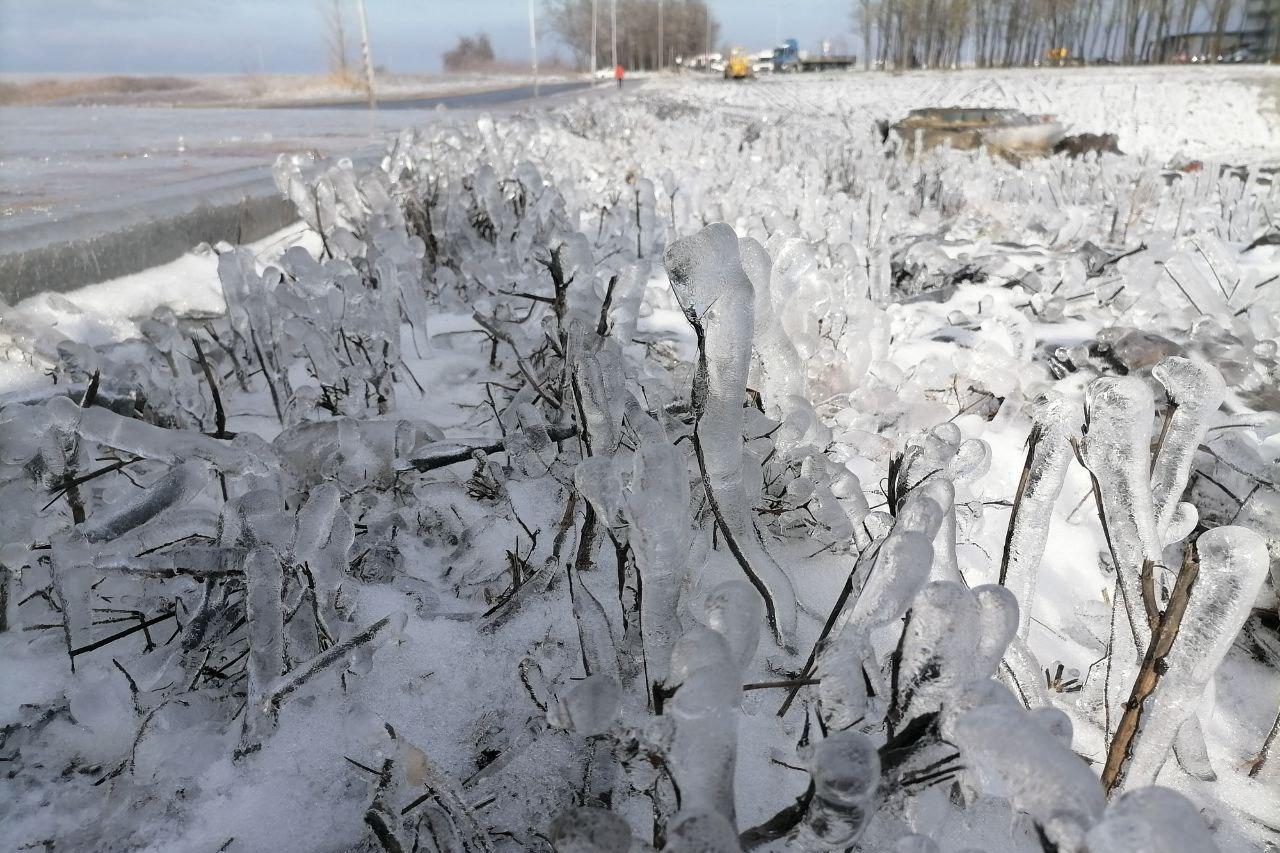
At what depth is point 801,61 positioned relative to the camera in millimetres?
53281

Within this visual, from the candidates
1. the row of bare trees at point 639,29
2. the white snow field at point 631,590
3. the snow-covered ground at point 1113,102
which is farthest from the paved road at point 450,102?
the row of bare trees at point 639,29

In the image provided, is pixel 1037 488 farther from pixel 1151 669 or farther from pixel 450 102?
pixel 450 102

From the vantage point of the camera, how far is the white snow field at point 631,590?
2.14 feet

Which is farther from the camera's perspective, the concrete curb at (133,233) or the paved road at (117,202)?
the paved road at (117,202)

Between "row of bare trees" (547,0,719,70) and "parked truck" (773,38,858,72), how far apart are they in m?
14.5

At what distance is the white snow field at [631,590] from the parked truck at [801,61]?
54.9 metres

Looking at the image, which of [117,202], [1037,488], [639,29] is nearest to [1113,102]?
[117,202]

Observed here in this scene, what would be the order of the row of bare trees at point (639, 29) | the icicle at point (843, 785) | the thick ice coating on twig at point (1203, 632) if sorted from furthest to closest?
the row of bare trees at point (639, 29)
the thick ice coating on twig at point (1203, 632)
the icicle at point (843, 785)

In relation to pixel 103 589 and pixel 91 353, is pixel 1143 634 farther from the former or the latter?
pixel 91 353

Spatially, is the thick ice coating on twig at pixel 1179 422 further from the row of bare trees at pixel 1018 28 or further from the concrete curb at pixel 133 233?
the row of bare trees at pixel 1018 28

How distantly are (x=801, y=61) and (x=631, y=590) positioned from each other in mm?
58918

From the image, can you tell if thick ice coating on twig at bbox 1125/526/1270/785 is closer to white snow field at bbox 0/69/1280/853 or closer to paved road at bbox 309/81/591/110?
white snow field at bbox 0/69/1280/853

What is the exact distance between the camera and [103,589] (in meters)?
1.12

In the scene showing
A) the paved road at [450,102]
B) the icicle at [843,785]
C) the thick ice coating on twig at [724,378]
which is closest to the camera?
the icicle at [843,785]
